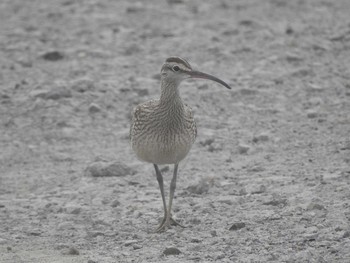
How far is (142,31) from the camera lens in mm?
17766

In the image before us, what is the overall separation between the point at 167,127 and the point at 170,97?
1.32 ft

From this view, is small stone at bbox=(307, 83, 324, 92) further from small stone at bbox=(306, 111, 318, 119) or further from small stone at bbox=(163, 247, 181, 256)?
small stone at bbox=(163, 247, 181, 256)

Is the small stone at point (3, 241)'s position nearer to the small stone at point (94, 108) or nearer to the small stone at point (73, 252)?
the small stone at point (73, 252)

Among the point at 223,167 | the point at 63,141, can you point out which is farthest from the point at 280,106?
the point at 63,141

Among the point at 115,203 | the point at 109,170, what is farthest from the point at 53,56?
the point at 115,203

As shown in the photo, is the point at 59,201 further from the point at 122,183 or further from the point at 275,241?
the point at 275,241

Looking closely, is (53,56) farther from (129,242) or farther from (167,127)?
(129,242)

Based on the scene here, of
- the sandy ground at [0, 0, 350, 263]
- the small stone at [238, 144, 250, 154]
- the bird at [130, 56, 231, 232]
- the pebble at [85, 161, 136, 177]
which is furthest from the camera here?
the small stone at [238, 144, 250, 154]

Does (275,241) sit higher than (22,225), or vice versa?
(275,241)

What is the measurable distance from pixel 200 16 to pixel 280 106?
18.5ft

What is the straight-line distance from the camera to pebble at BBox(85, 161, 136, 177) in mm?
11266

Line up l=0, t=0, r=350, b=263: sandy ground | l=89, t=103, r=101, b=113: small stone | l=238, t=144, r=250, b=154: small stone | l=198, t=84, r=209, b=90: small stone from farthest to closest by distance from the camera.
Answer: l=198, t=84, r=209, b=90: small stone, l=89, t=103, r=101, b=113: small stone, l=238, t=144, r=250, b=154: small stone, l=0, t=0, r=350, b=263: sandy ground

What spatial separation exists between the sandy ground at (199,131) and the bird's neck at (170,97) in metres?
1.31

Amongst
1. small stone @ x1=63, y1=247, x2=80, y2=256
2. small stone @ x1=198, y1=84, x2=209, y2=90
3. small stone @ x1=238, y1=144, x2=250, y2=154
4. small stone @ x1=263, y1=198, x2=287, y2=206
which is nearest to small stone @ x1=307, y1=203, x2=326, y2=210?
small stone @ x1=263, y1=198, x2=287, y2=206
